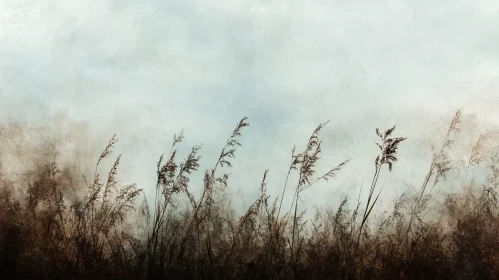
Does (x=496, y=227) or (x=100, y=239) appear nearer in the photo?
(x=100, y=239)

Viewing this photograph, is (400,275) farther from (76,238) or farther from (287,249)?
(76,238)

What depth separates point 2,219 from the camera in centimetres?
639

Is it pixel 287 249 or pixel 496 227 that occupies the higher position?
pixel 496 227

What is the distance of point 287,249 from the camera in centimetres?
369

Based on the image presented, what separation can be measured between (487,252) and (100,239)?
11.1 ft

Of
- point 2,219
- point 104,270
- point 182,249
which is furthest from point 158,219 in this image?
point 2,219

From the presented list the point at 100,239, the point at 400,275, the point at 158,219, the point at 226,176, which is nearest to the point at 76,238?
the point at 100,239

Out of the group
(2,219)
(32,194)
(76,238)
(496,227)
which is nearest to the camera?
(76,238)

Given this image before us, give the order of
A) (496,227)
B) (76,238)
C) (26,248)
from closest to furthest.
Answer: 1. (76,238)
2. (496,227)
3. (26,248)

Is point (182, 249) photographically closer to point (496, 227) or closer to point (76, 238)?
point (76, 238)

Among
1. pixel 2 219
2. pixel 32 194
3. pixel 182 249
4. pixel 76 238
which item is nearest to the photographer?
pixel 182 249

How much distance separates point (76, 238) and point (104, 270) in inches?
15.4

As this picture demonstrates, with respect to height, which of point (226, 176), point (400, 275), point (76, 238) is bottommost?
point (400, 275)

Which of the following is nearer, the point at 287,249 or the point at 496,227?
the point at 287,249
